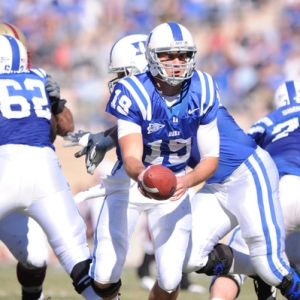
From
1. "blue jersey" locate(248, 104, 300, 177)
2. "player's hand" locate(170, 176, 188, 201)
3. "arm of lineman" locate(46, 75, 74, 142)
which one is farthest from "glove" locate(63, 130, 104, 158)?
"blue jersey" locate(248, 104, 300, 177)

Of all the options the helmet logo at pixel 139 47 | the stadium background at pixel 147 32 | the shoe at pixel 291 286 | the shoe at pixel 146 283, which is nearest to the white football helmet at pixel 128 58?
the helmet logo at pixel 139 47

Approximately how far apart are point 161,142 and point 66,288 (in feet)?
9.22

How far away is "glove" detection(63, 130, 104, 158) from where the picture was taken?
4719 millimetres

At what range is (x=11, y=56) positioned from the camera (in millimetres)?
4719

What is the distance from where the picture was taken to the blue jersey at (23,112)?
4480 millimetres

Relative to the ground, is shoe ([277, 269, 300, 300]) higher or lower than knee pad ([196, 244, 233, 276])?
lower

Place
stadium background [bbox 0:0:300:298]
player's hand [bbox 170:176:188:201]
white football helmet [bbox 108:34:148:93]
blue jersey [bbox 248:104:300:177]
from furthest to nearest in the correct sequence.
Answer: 1. stadium background [bbox 0:0:300:298]
2. blue jersey [bbox 248:104:300:177]
3. white football helmet [bbox 108:34:148:93]
4. player's hand [bbox 170:176:188:201]

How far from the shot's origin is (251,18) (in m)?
13.6

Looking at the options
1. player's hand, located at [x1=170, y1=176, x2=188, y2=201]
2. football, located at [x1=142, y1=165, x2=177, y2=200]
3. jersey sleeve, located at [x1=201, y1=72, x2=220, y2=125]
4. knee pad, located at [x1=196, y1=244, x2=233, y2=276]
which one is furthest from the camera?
knee pad, located at [x1=196, y1=244, x2=233, y2=276]

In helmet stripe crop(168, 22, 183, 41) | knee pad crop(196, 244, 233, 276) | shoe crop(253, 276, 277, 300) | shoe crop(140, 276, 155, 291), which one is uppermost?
helmet stripe crop(168, 22, 183, 41)

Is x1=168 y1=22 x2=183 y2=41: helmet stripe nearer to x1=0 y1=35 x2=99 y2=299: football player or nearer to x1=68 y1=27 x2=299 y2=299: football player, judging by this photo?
x1=68 y1=27 x2=299 y2=299: football player

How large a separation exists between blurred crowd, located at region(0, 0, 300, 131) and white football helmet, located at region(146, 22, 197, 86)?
7.38 meters

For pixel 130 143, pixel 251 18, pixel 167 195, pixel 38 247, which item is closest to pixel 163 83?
pixel 130 143

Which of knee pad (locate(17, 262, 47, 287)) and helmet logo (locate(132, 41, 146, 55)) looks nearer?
helmet logo (locate(132, 41, 146, 55))
